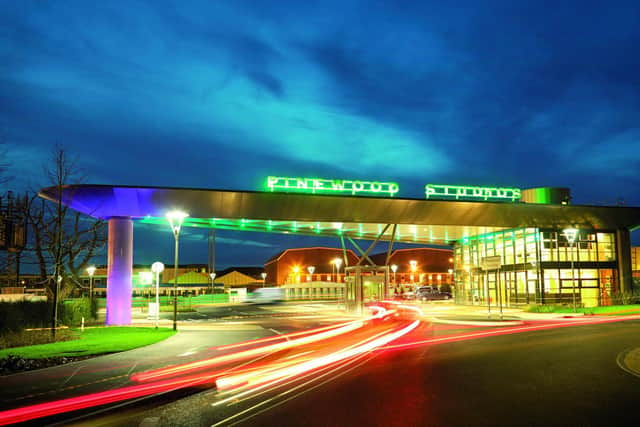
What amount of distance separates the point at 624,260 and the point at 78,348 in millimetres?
37657

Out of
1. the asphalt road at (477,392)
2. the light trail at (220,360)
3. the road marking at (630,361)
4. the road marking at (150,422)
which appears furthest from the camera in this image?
the road marking at (630,361)

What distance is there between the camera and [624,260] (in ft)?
125

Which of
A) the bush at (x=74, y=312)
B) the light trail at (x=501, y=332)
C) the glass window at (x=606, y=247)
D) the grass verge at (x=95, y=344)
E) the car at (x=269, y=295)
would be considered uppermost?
the glass window at (x=606, y=247)

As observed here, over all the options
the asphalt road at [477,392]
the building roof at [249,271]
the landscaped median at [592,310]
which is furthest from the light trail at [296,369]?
the building roof at [249,271]

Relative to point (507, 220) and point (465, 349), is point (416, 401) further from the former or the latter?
point (507, 220)

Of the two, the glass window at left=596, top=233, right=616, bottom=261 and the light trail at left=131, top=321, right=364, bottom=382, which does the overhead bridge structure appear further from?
the light trail at left=131, top=321, right=364, bottom=382

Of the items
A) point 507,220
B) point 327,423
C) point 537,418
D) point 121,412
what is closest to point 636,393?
point 537,418

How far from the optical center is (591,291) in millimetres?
37688

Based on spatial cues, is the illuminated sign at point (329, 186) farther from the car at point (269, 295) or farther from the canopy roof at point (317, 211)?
the car at point (269, 295)

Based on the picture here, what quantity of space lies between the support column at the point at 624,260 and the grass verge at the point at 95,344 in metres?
33.0

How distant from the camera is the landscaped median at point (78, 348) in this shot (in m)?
14.5

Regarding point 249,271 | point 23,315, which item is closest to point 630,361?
point 23,315

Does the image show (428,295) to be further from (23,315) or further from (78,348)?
(78,348)

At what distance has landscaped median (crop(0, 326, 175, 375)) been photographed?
14.5 m
